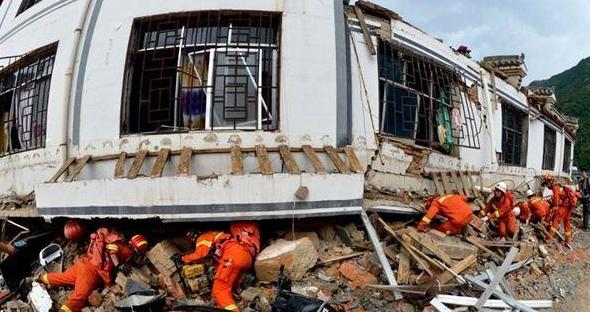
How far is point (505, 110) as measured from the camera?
12070mm

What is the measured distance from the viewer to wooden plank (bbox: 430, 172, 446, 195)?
7805 mm

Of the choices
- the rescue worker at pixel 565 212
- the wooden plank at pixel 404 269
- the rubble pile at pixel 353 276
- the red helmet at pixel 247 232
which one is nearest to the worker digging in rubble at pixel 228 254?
the red helmet at pixel 247 232

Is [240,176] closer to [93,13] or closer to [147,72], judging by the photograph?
[147,72]

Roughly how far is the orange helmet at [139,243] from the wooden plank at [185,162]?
1.02 m

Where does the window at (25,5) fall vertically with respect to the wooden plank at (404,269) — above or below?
above

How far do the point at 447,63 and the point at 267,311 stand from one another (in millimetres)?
6638

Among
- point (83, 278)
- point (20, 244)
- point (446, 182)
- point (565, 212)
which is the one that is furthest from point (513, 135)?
point (20, 244)

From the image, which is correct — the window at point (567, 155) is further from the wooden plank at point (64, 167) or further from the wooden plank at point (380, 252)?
the wooden plank at point (64, 167)

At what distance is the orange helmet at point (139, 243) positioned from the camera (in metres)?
5.58

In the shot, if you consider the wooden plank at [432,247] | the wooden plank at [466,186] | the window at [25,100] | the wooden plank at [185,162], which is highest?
the window at [25,100]

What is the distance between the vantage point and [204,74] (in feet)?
22.1

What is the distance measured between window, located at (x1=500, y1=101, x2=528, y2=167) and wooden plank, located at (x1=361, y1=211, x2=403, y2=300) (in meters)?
7.34

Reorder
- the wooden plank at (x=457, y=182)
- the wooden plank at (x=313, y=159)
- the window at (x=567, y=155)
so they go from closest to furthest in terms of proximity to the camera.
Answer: the wooden plank at (x=313, y=159) → the wooden plank at (x=457, y=182) → the window at (x=567, y=155)

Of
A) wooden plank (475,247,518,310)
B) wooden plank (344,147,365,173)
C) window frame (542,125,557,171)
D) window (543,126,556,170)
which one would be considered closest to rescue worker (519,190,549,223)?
wooden plank (475,247,518,310)
